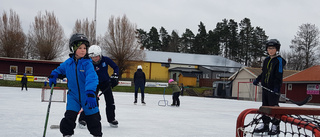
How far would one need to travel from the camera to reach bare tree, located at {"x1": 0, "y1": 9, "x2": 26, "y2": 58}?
4391 cm

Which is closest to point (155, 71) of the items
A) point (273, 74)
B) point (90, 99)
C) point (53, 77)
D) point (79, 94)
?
point (273, 74)

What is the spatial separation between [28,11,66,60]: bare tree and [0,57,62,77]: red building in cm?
765

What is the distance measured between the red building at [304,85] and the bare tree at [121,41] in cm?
2344

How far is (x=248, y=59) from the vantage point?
7606 cm

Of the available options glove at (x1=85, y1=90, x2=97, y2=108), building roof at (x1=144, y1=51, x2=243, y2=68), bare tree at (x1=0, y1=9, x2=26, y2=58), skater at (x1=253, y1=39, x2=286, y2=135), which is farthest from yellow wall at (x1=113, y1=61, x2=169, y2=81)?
glove at (x1=85, y1=90, x2=97, y2=108)

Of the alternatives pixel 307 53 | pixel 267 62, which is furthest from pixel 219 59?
pixel 267 62

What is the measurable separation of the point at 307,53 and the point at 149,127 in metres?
45.2

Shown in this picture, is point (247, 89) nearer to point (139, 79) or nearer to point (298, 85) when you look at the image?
point (298, 85)

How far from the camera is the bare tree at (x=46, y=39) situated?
44281 mm

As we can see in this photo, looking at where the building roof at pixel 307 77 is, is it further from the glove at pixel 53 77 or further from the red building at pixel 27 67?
the glove at pixel 53 77

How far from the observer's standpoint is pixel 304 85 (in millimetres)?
30281

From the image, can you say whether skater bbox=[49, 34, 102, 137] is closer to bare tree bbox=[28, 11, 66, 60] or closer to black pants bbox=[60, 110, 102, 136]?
black pants bbox=[60, 110, 102, 136]

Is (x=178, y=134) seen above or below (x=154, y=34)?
below

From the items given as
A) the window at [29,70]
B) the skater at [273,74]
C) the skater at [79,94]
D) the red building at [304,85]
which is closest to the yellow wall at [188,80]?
the red building at [304,85]
